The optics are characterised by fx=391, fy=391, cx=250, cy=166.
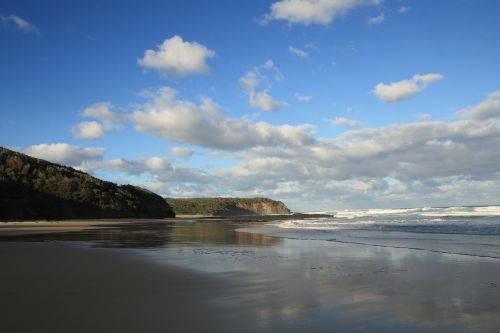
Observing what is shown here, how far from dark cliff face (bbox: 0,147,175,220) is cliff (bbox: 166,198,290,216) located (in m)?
64.0

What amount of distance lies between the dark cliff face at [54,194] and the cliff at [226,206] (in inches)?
2520

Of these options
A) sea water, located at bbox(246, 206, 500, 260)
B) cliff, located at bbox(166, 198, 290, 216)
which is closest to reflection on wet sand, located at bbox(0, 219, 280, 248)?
sea water, located at bbox(246, 206, 500, 260)

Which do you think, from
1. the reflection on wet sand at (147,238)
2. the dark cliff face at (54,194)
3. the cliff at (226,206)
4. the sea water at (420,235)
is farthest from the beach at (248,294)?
the cliff at (226,206)

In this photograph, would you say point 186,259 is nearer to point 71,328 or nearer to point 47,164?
point 71,328

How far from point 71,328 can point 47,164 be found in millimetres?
73489

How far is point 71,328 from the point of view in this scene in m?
5.11

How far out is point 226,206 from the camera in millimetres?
158250

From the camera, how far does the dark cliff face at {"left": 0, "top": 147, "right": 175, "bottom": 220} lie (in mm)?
54594

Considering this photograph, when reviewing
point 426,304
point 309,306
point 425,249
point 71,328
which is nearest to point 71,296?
point 71,328

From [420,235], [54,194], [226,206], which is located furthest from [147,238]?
[226,206]

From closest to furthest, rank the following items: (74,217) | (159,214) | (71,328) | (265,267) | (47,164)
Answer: (71,328)
(265,267)
(74,217)
(47,164)
(159,214)

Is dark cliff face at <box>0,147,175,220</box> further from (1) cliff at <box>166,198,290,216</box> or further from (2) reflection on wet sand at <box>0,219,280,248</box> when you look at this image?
(1) cliff at <box>166,198,290,216</box>

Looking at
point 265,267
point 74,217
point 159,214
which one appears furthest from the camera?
point 159,214

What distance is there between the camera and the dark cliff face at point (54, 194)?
179 ft
